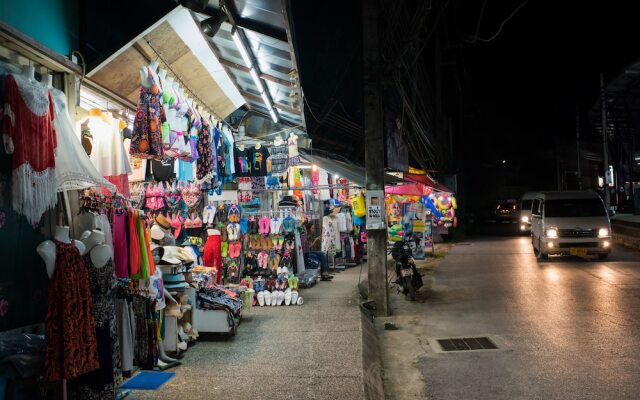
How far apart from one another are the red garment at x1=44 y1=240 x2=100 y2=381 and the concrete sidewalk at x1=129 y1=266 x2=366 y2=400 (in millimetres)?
1493

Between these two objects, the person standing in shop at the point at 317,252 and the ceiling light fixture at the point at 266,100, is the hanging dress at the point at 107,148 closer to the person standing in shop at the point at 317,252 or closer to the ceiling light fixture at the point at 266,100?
the ceiling light fixture at the point at 266,100

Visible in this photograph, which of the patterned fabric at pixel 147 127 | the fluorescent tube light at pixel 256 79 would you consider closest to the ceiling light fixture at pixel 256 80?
the fluorescent tube light at pixel 256 79

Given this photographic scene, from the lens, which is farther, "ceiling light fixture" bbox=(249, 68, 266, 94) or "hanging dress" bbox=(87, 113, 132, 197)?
"ceiling light fixture" bbox=(249, 68, 266, 94)

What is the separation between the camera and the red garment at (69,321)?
400 centimetres

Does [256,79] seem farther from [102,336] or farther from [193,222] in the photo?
[102,336]

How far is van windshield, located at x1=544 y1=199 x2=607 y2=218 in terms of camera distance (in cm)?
1769

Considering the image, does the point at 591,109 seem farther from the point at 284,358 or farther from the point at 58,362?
the point at 58,362

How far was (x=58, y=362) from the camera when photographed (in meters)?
4.00

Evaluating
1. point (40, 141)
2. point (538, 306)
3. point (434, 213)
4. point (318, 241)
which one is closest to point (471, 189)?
point (434, 213)

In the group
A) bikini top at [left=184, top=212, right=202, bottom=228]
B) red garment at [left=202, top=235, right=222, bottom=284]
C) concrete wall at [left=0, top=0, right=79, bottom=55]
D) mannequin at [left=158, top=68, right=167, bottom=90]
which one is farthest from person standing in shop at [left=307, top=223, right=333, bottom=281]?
concrete wall at [left=0, top=0, right=79, bottom=55]

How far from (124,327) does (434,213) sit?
17.3m

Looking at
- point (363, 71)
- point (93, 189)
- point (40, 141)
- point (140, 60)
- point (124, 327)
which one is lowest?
point (124, 327)

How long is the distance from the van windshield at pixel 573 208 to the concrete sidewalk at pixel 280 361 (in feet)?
34.7

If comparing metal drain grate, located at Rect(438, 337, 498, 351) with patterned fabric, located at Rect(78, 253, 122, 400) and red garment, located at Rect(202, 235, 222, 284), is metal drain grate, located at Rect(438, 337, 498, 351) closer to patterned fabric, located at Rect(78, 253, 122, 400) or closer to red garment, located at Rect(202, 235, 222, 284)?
patterned fabric, located at Rect(78, 253, 122, 400)
